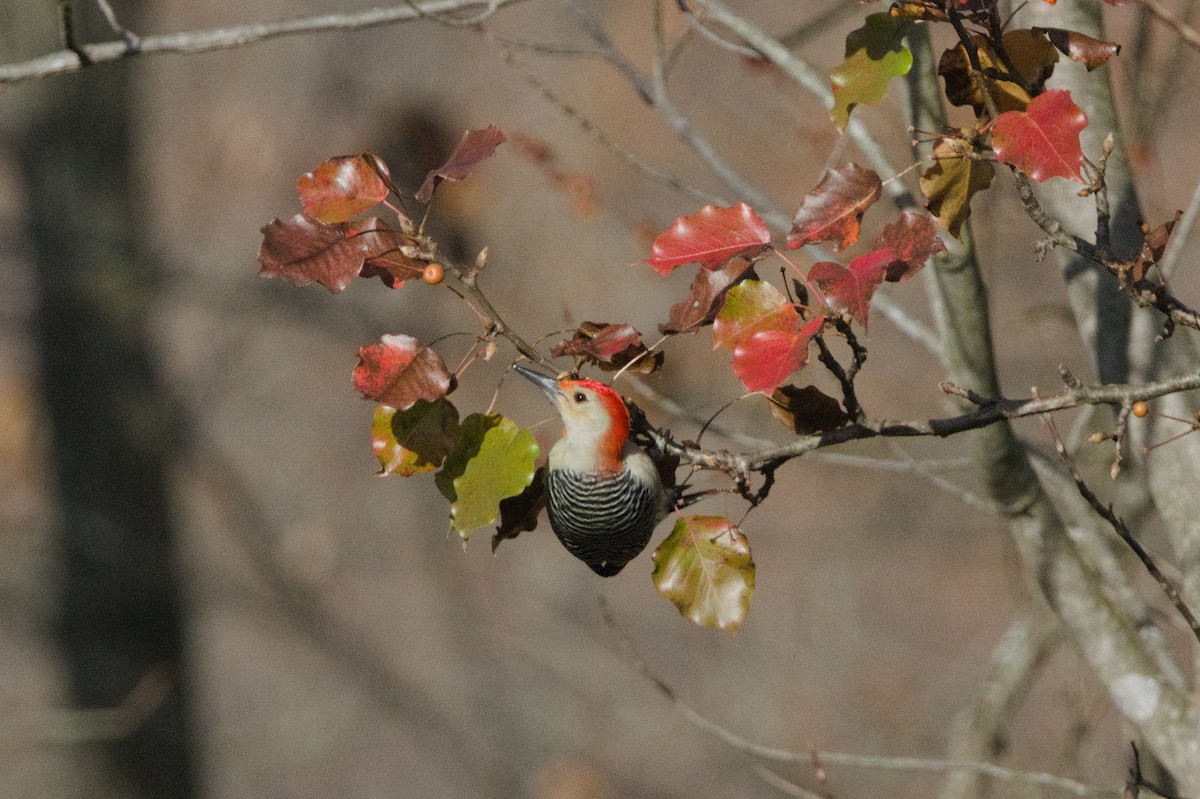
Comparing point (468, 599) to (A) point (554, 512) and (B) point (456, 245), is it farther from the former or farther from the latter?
(A) point (554, 512)

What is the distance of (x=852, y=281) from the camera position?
42.1 inches

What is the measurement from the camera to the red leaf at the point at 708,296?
1180mm

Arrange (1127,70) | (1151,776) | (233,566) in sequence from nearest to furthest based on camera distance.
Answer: (1151,776) < (1127,70) < (233,566)

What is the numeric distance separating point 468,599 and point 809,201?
6079mm

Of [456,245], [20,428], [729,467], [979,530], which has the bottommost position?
[20,428]

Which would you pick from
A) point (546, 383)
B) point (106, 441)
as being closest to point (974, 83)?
point (546, 383)

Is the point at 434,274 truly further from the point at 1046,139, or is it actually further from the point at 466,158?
the point at 1046,139

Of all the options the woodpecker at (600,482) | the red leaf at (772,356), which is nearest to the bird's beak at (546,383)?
the woodpecker at (600,482)

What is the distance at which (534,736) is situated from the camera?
22.2 ft

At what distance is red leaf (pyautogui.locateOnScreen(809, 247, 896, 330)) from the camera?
41.3 inches

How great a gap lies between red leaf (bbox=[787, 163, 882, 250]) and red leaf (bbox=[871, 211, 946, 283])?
4 cm

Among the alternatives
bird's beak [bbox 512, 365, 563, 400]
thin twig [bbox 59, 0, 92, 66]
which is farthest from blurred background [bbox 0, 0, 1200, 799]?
bird's beak [bbox 512, 365, 563, 400]

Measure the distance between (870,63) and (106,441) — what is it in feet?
11.7

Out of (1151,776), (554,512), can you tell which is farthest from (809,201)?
(1151,776)
